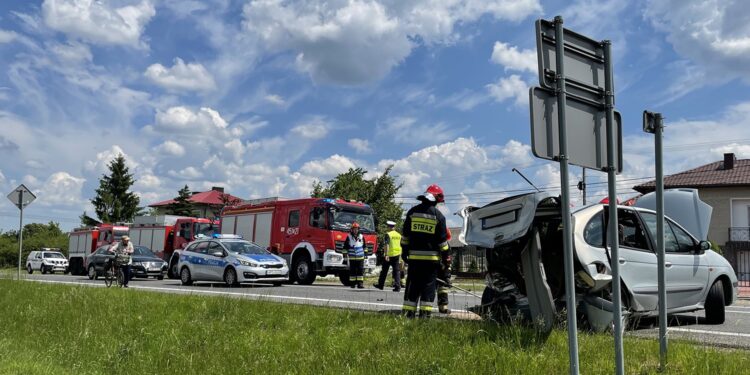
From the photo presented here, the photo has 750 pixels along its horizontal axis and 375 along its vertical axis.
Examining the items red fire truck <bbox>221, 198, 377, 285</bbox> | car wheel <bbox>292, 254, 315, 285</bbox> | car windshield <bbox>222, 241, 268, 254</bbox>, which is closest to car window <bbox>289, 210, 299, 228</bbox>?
red fire truck <bbox>221, 198, 377, 285</bbox>

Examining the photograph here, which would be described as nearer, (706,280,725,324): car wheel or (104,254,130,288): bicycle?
(706,280,725,324): car wheel

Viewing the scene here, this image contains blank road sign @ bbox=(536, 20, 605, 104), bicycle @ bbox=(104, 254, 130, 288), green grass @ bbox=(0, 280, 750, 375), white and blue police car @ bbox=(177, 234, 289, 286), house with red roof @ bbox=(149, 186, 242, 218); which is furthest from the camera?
house with red roof @ bbox=(149, 186, 242, 218)

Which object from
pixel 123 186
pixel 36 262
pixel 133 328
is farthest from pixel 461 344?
pixel 123 186

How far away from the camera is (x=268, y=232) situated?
882 inches

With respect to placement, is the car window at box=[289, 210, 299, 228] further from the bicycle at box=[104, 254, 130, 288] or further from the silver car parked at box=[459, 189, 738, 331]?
the silver car parked at box=[459, 189, 738, 331]

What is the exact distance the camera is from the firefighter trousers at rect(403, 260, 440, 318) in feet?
26.1

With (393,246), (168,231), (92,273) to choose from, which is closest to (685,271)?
(393,246)

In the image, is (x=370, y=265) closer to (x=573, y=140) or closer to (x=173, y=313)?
(x=173, y=313)

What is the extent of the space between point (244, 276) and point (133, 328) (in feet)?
28.1

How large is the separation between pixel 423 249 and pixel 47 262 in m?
43.1

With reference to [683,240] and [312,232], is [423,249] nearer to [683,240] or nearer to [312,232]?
[683,240]

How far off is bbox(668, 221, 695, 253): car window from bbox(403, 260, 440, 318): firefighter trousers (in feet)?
10.5

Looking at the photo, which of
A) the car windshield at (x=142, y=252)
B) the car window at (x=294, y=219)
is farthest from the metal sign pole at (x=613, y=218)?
the car windshield at (x=142, y=252)

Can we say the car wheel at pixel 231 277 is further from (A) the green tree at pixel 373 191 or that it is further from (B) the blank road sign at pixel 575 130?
(A) the green tree at pixel 373 191
